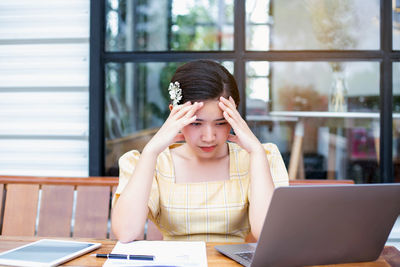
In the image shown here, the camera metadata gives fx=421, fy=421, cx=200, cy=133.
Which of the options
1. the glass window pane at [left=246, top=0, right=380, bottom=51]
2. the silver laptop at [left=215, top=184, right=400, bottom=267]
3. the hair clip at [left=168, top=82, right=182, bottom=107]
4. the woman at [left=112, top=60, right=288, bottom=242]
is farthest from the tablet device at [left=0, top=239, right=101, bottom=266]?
the glass window pane at [left=246, top=0, right=380, bottom=51]

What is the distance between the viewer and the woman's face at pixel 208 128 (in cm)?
156

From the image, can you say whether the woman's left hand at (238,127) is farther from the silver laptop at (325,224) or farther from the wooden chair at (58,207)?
the wooden chair at (58,207)

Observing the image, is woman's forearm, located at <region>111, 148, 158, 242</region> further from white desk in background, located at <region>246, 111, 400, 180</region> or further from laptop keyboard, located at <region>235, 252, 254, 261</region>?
white desk in background, located at <region>246, 111, 400, 180</region>

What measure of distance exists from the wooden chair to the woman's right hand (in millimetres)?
682

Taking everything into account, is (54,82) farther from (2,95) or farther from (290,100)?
(290,100)

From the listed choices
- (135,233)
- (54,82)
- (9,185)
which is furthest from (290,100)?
(135,233)

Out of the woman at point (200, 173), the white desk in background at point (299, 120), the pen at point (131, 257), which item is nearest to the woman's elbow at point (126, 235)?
the woman at point (200, 173)

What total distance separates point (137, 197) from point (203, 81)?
0.49 metres

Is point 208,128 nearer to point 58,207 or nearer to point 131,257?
point 131,257

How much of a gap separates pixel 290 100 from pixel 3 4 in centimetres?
311

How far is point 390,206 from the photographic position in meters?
1.04

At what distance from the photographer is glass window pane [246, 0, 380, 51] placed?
10.2ft

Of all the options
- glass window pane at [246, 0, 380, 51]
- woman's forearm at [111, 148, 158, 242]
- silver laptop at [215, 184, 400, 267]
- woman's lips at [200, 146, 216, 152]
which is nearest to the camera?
silver laptop at [215, 184, 400, 267]

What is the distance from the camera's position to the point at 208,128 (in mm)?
1564
